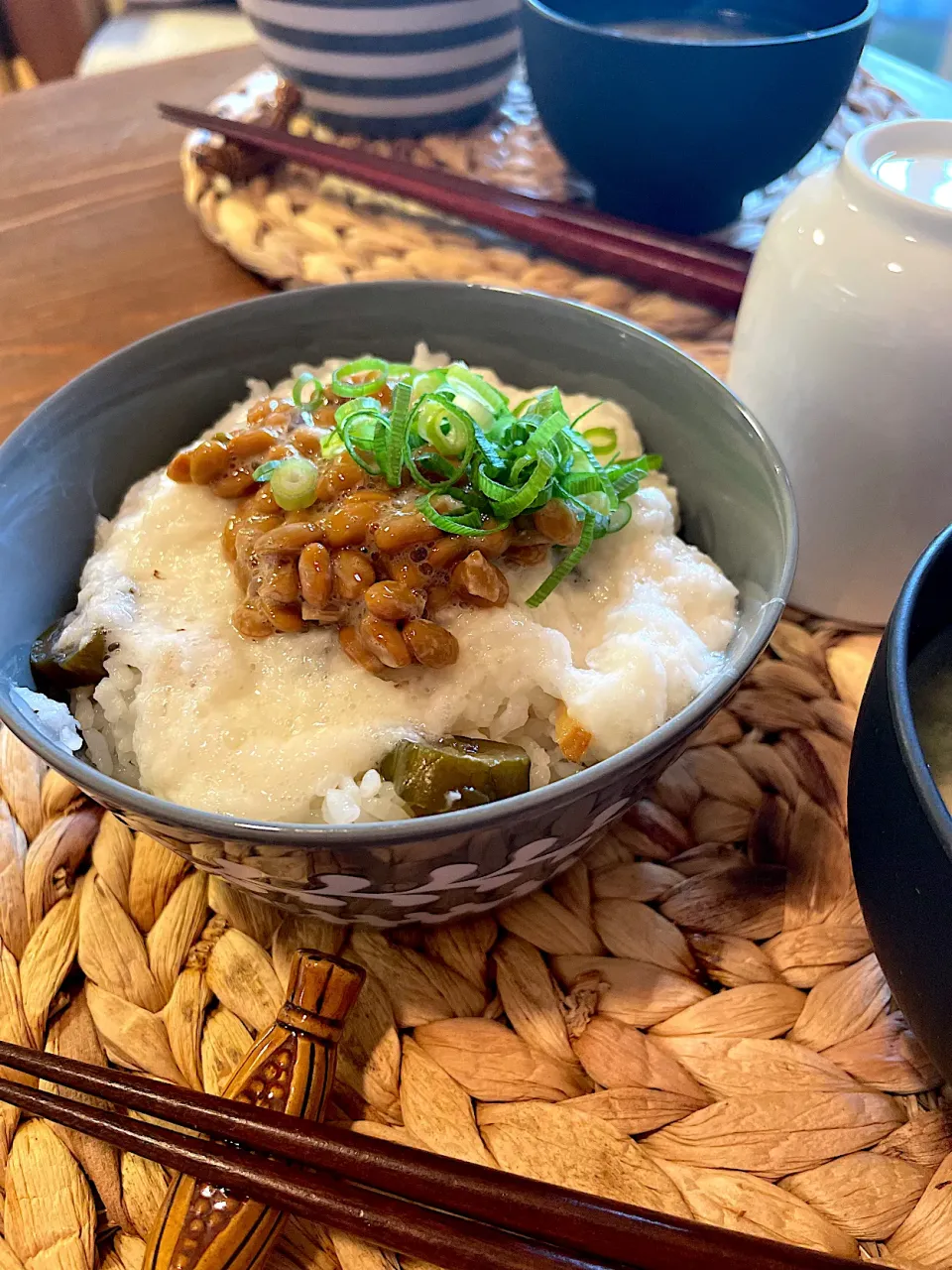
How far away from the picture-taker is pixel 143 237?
109 inches

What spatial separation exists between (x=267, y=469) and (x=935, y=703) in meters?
1.04

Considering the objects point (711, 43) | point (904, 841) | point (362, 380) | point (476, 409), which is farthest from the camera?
point (711, 43)

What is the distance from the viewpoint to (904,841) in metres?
1.04

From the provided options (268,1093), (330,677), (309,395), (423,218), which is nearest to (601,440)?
(309,395)

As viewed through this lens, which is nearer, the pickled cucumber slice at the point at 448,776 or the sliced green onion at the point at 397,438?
the pickled cucumber slice at the point at 448,776

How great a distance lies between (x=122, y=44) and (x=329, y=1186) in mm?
6454

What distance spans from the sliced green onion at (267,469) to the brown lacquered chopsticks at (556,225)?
4.08 ft

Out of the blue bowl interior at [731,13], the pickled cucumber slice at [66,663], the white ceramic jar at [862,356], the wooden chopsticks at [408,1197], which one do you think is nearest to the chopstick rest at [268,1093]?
the wooden chopsticks at [408,1197]

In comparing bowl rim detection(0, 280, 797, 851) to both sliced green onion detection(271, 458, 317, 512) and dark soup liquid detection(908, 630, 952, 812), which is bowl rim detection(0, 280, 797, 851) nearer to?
dark soup liquid detection(908, 630, 952, 812)

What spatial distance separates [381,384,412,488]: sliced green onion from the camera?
1432 mm

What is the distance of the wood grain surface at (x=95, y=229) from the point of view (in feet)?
7.91

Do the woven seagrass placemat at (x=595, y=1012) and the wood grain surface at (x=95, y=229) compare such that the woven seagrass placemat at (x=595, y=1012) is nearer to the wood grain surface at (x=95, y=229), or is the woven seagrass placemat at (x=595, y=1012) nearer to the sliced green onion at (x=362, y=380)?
the sliced green onion at (x=362, y=380)

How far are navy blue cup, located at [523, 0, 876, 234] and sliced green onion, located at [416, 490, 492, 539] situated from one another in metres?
1.44

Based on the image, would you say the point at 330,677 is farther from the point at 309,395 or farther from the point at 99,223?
the point at 99,223
